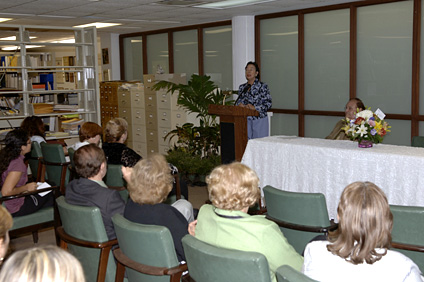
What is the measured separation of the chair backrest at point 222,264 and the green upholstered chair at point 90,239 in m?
0.80

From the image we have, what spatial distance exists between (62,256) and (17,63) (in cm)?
732

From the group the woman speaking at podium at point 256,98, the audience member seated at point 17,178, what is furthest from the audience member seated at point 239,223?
the woman speaking at podium at point 256,98

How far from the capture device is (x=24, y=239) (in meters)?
5.20

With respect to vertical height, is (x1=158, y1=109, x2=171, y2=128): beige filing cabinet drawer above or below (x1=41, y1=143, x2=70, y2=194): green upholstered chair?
above

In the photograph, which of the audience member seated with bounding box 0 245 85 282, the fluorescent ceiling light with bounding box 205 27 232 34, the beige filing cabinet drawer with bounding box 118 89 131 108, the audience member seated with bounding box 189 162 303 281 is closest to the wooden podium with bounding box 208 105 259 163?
the audience member seated with bounding box 189 162 303 281

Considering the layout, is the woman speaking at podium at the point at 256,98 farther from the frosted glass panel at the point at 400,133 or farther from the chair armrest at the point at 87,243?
the chair armrest at the point at 87,243

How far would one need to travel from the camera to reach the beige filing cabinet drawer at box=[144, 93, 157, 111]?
991 cm

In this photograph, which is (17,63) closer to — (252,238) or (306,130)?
(306,130)

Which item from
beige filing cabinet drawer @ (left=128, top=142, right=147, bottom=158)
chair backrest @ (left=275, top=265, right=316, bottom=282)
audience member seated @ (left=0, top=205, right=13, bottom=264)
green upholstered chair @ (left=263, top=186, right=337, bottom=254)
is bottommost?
beige filing cabinet drawer @ (left=128, top=142, right=147, bottom=158)

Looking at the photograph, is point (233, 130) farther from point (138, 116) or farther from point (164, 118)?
point (138, 116)

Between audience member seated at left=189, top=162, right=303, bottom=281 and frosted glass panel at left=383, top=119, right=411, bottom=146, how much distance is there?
5219 millimetres

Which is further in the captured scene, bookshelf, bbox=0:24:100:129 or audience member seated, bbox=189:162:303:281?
bookshelf, bbox=0:24:100:129

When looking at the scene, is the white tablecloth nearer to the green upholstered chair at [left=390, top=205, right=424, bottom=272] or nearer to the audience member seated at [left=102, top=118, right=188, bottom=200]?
the audience member seated at [left=102, top=118, right=188, bottom=200]

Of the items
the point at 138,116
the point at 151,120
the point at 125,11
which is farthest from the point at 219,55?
the point at 125,11
